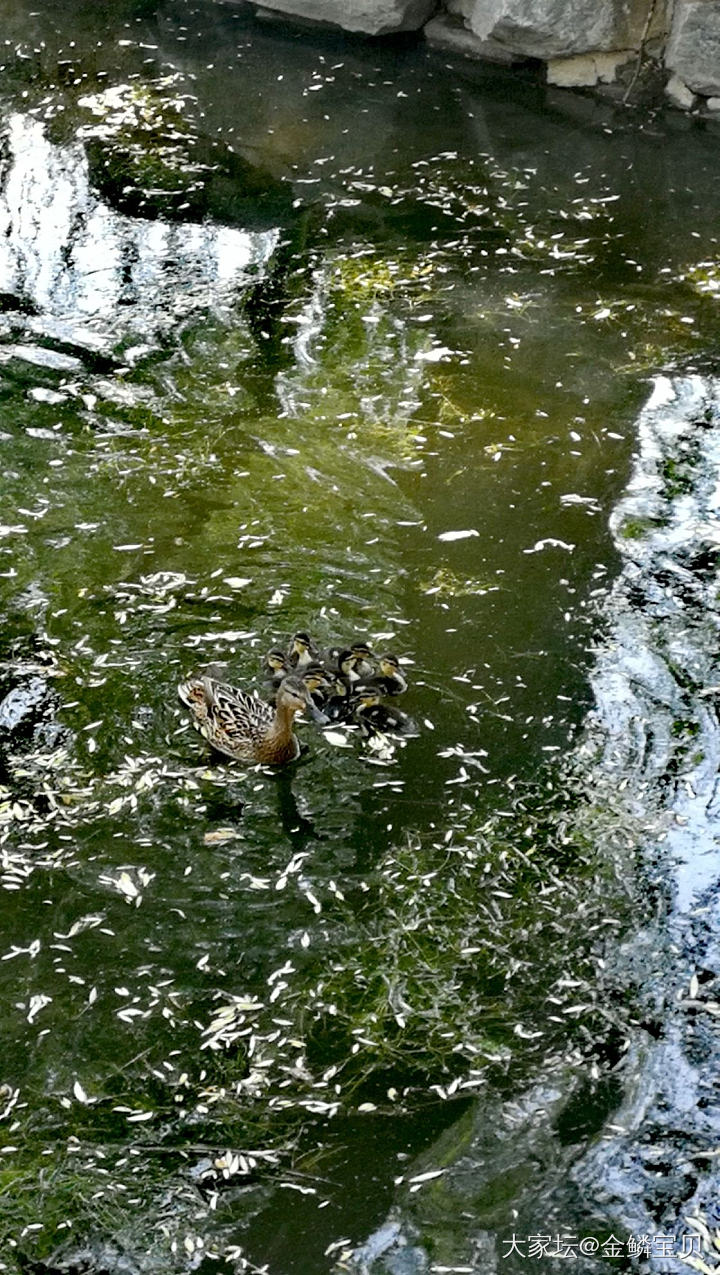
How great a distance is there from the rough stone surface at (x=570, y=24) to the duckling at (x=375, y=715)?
23.6ft

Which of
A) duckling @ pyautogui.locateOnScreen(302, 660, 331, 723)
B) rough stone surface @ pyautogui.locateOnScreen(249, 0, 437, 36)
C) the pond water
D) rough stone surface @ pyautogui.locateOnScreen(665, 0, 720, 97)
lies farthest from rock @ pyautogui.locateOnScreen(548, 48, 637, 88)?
duckling @ pyautogui.locateOnScreen(302, 660, 331, 723)

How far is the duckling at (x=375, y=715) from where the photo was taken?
18.3 feet

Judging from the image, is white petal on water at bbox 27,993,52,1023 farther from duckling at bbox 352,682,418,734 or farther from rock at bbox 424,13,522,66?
rock at bbox 424,13,522,66

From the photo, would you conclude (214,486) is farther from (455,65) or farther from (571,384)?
(455,65)

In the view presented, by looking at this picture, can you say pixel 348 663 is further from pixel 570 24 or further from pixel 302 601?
pixel 570 24

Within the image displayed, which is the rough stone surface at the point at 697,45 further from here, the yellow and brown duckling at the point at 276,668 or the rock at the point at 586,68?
the yellow and brown duckling at the point at 276,668

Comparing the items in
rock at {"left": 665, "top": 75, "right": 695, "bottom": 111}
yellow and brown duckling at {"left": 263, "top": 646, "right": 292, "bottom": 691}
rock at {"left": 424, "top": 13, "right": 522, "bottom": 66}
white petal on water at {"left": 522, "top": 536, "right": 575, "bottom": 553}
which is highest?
rock at {"left": 665, "top": 75, "right": 695, "bottom": 111}

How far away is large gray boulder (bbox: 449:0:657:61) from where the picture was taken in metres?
10.9

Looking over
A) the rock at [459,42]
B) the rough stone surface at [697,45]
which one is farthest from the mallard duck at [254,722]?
the rock at [459,42]

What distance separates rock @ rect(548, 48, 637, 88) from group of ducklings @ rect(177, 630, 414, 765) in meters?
7.07

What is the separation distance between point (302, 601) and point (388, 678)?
78cm

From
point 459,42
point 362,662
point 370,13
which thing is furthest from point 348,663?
point 370,13

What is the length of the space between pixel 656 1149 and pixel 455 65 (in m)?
9.79

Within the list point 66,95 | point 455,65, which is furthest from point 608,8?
point 66,95
